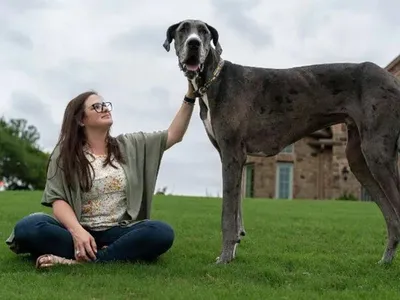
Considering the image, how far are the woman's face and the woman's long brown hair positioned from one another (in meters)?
0.06

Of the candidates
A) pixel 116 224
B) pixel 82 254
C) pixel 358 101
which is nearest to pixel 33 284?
pixel 82 254

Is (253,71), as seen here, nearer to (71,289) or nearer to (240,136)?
(240,136)

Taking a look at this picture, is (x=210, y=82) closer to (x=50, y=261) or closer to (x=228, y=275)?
(x=228, y=275)

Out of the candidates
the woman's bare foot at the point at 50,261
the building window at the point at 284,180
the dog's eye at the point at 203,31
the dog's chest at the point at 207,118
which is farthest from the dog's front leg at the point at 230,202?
the building window at the point at 284,180

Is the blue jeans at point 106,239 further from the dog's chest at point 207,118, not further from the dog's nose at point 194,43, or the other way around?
the dog's nose at point 194,43

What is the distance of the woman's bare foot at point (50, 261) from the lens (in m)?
6.07

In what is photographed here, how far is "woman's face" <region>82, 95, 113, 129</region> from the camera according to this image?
659 cm

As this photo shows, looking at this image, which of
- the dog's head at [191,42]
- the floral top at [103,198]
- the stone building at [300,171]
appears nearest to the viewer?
the dog's head at [191,42]

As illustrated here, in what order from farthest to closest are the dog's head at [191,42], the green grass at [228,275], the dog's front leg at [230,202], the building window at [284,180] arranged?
the building window at [284,180], the dog's front leg at [230,202], the dog's head at [191,42], the green grass at [228,275]

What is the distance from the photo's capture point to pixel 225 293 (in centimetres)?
500

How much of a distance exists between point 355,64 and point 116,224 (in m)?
2.94

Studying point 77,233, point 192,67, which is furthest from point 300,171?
point 77,233

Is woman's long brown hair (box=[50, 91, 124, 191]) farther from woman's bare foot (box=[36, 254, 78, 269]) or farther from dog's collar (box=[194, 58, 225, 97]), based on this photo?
dog's collar (box=[194, 58, 225, 97])

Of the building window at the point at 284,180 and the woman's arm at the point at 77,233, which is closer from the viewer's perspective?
the woman's arm at the point at 77,233
